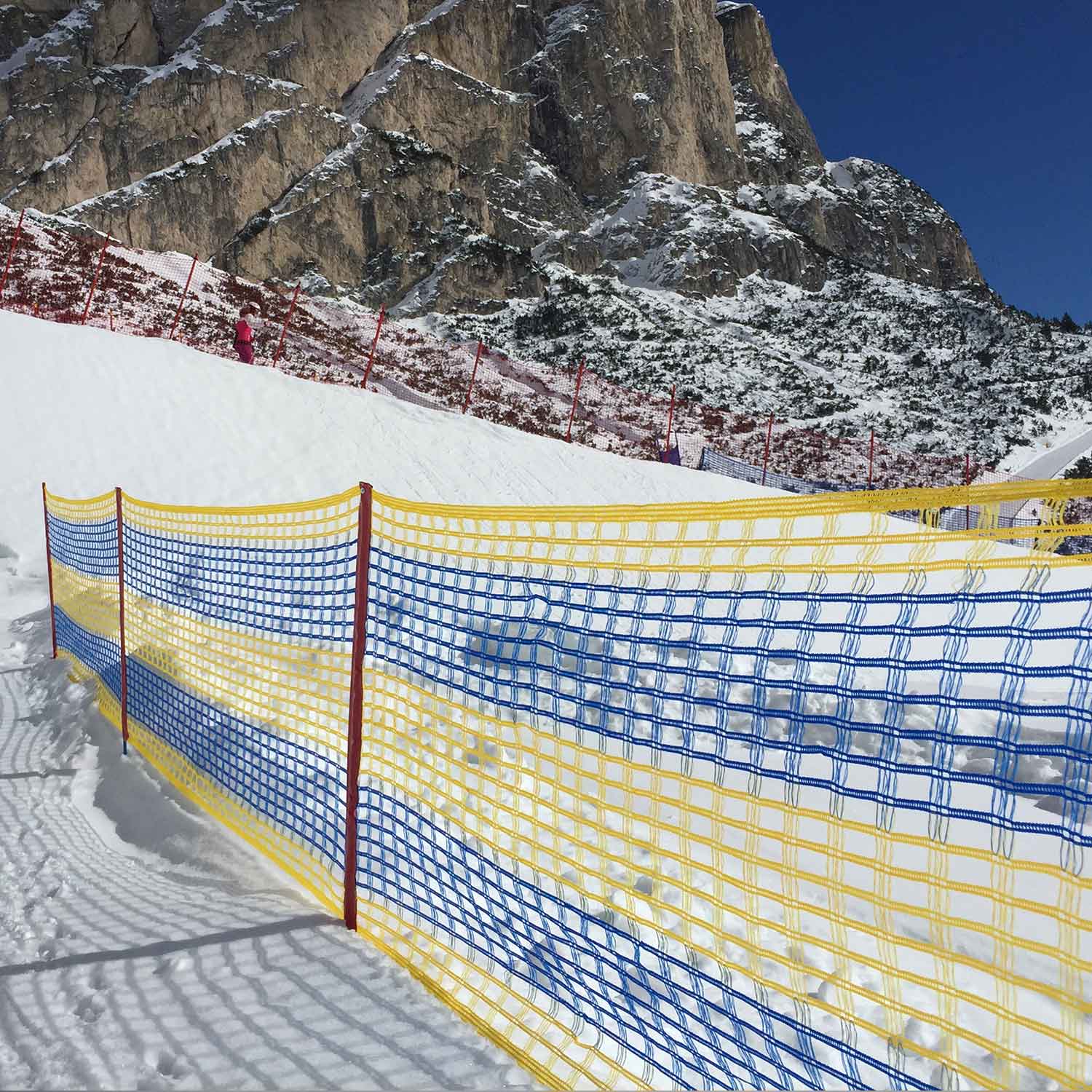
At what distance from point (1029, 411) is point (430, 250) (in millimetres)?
37639

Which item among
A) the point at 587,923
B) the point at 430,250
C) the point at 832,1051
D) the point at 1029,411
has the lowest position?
the point at 832,1051

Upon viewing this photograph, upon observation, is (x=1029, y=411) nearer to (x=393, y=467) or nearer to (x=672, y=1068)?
(x=393, y=467)

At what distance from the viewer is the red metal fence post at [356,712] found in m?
2.71

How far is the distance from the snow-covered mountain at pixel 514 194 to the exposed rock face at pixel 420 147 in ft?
0.65

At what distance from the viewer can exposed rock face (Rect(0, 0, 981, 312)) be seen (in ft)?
165

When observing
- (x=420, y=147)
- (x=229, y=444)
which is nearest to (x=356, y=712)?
(x=229, y=444)

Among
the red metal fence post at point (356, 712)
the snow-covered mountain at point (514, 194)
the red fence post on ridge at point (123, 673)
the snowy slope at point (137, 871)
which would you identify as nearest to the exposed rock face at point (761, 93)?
the snow-covered mountain at point (514, 194)

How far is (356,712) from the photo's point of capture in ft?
9.08

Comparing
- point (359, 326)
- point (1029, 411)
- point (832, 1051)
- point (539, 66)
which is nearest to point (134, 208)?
point (359, 326)

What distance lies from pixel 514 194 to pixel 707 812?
65773 millimetres

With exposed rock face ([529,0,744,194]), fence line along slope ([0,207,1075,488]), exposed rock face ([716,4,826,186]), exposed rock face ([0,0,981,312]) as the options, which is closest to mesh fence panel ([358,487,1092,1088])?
fence line along slope ([0,207,1075,488])

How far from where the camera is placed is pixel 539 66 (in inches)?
2697

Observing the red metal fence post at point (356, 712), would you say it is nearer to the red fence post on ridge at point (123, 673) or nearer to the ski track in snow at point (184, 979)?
the ski track in snow at point (184, 979)

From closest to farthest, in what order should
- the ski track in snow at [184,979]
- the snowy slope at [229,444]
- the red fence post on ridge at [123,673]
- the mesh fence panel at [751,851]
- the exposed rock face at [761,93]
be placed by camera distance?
the mesh fence panel at [751,851], the ski track in snow at [184,979], the red fence post on ridge at [123,673], the snowy slope at [229,444], the exposed rock face at [761,93]
